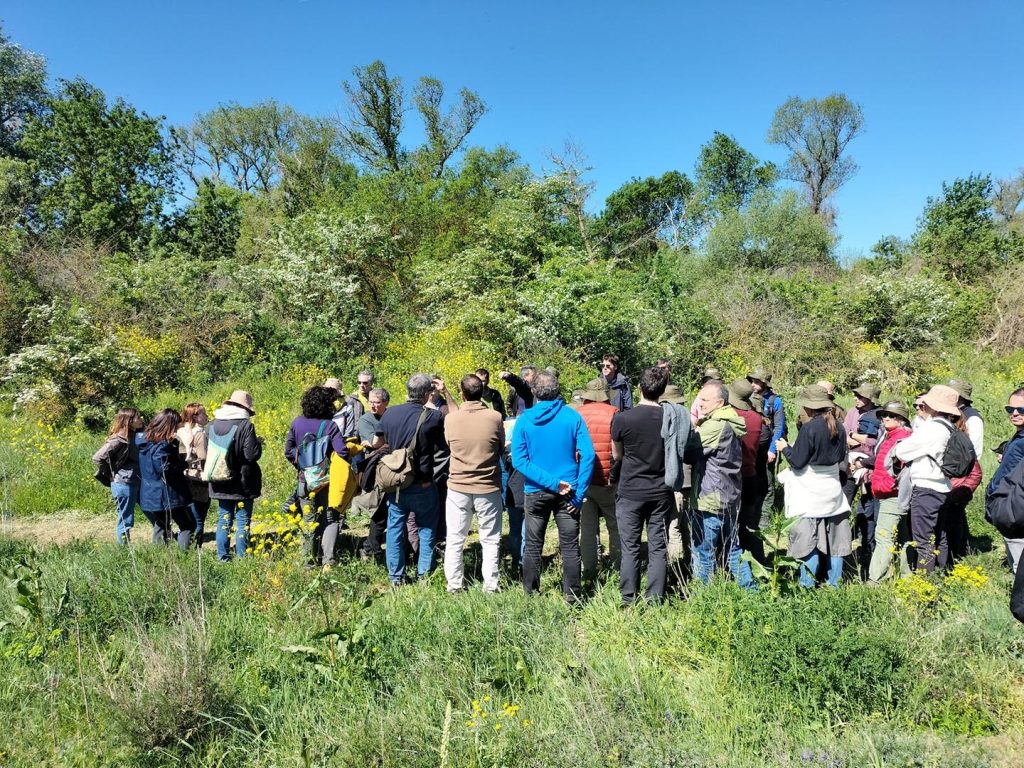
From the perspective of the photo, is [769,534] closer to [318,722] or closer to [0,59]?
[318,722]

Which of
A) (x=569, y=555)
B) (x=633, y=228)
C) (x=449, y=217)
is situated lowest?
(x=569, y=555)

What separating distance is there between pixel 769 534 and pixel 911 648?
1305 millimetres

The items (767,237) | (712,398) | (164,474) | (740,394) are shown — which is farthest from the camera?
(767,237)

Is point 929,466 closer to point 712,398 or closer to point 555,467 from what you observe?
point 712,398

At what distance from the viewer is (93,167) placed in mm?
24266

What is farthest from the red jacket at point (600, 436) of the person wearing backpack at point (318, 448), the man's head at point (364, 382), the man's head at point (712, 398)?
the man's head at point (364, 382)

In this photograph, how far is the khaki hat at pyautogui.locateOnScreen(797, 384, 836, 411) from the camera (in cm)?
493

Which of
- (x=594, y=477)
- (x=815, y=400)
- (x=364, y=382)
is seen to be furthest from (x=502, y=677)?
(x=364, y=382)

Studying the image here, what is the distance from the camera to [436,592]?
15.9ft

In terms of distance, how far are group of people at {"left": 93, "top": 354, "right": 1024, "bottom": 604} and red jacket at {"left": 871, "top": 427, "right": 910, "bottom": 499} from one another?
2 centimetres

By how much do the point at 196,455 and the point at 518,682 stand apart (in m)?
4.10

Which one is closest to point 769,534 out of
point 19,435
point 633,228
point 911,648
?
point 911,648

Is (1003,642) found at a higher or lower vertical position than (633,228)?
lower

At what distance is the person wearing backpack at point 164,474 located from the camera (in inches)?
A: 225
